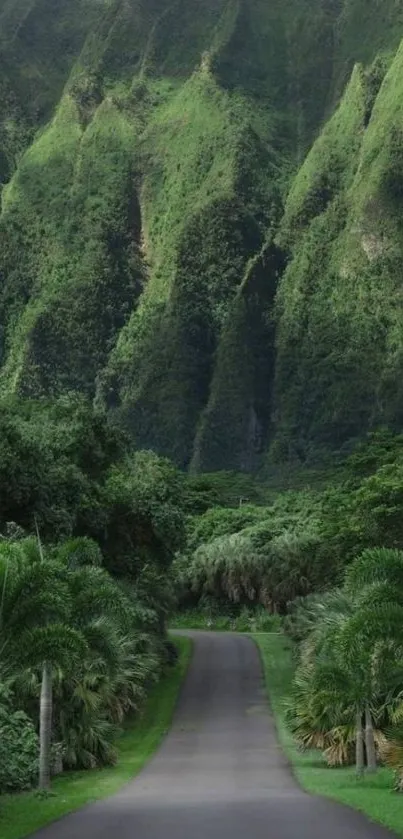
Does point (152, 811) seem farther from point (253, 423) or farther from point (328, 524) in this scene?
point (253, 423)

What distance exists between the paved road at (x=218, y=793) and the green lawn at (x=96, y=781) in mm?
420

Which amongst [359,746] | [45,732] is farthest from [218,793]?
[359,746]

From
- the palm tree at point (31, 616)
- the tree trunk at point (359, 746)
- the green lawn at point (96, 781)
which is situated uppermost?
the palm tree at point (31, 616)

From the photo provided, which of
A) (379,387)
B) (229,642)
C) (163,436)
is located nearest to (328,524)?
(229,642)

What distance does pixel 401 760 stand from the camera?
23.1m

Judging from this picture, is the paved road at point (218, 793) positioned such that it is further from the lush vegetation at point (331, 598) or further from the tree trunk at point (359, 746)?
the tree trunk at point (359, 746)

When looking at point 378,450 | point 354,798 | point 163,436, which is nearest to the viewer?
point 354,798

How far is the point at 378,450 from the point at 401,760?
4200cm

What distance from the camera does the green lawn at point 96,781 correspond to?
21547 millimetres

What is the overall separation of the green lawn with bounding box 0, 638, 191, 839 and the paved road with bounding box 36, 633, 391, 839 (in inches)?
16.5

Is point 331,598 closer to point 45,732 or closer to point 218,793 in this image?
point 218,793

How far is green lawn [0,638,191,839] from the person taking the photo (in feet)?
70.7

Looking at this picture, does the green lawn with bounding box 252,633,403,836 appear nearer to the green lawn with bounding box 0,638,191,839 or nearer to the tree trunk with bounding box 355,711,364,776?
the tree trunk with bounding box 355,711,364,776

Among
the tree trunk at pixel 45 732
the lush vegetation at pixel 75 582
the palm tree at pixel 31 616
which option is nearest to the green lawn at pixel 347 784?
the lush vegetation at pixel 75 582
